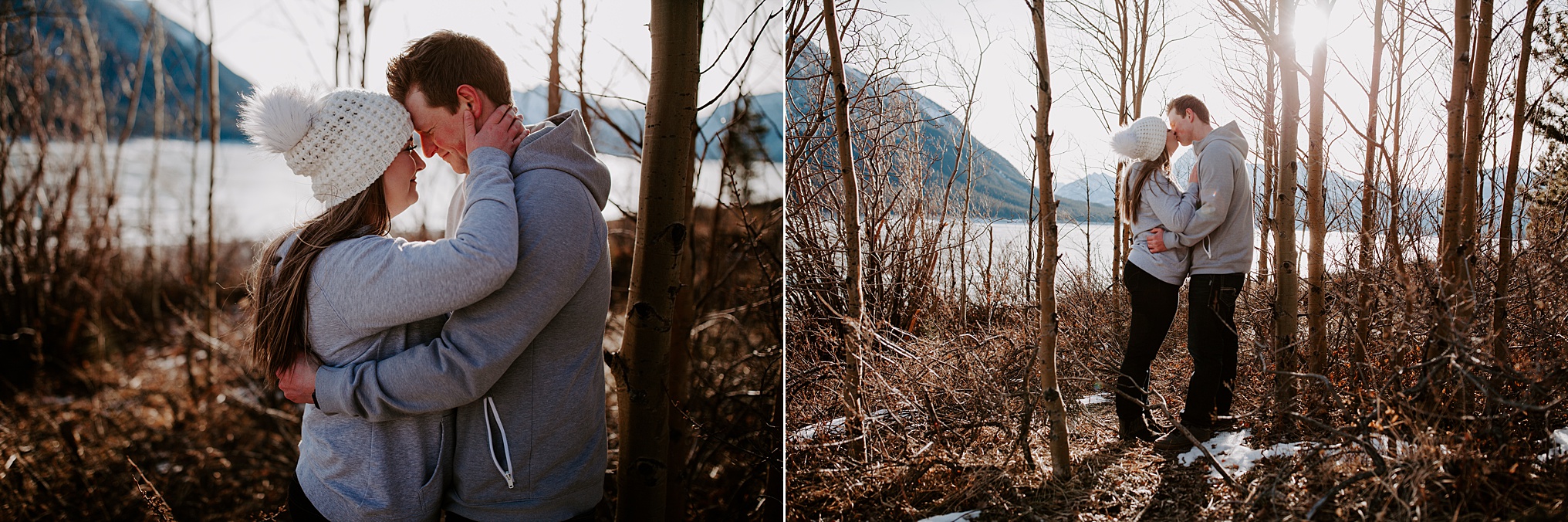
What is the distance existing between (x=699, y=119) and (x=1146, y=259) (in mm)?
1381

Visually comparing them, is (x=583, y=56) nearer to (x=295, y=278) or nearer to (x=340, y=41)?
(x=340, y=41)

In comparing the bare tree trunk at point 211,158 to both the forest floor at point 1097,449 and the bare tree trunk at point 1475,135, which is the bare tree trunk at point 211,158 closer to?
the forest floor at point 1097,449

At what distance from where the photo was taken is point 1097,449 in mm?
1855

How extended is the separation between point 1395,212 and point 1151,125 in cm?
62

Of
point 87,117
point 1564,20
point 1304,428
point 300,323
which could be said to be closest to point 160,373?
point 87,117

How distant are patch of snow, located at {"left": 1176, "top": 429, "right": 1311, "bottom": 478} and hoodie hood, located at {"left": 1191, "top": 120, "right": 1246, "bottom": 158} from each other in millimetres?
708

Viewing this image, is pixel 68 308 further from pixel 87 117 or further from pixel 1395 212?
pixel 1395 212

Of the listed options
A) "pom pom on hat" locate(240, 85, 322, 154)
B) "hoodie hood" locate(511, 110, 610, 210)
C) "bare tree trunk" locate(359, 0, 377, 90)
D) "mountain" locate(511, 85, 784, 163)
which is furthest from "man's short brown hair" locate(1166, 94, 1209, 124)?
"bare tree trunk" locate(359, 0, 377, 90)

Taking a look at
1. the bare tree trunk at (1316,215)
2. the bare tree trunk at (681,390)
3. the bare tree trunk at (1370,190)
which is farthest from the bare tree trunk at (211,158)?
the bare tree trunk at (1370,190)

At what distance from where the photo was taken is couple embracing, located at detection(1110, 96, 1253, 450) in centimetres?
180

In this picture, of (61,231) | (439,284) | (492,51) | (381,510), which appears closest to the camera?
(439,284)

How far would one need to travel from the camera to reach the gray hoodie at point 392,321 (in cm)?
96

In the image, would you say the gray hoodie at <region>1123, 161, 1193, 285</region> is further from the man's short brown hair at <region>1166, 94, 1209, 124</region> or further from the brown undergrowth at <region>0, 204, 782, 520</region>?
the brown undergrowth at <region>0, 204, 782, 520</region>

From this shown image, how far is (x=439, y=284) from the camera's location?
3.16 ft
